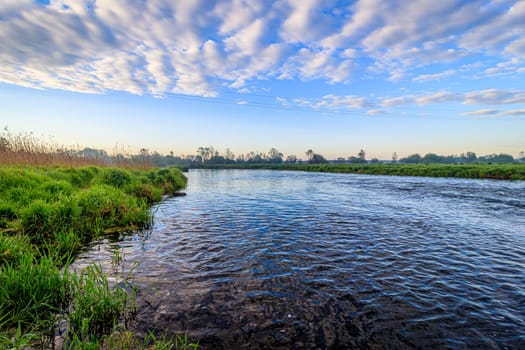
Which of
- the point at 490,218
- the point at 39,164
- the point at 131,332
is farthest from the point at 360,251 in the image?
the point at 39,164

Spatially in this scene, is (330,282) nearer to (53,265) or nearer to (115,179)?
(53,265)

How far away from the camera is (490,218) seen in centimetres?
1287

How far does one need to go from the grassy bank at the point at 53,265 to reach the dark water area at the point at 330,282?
71cm

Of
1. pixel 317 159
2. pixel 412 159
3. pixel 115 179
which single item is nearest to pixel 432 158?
pixel 412 159

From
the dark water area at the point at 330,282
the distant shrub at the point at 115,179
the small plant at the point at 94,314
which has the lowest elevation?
the dark water area at the point at 330,282

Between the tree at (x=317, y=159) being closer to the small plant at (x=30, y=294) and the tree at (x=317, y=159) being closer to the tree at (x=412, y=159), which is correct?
the tree at (x=412, y=159)

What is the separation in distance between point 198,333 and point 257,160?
190 meters

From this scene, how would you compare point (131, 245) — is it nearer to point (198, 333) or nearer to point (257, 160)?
point (198, 333)

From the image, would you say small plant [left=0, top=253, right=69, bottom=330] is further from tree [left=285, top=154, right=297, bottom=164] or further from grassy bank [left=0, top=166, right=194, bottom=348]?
tree [left=285, top=154, right=297, bottom=164]

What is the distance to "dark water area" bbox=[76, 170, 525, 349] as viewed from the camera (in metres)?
4.25

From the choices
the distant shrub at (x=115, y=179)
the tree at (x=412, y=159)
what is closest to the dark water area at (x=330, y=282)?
the distant shrub at (x=115, y=179)

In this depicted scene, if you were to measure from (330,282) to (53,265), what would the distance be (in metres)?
6.41

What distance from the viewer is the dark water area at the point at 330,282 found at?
14.0 feet

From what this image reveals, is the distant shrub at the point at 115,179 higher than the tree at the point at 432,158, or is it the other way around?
the tree at the point at 432,158
